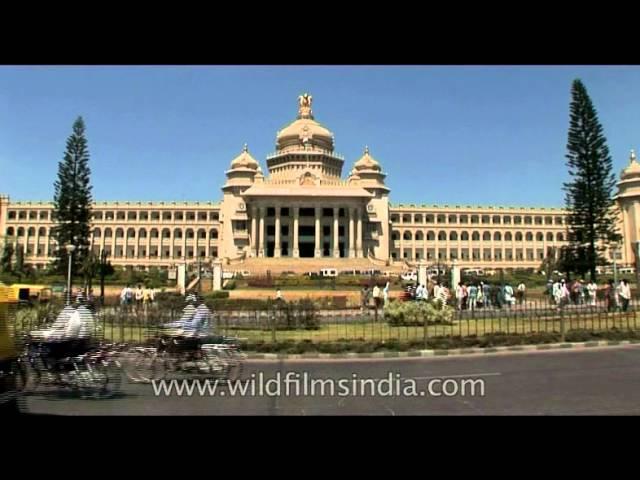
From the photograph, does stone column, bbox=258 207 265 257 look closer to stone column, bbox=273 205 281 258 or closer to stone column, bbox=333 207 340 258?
stone column, bbox=273 205 281 258

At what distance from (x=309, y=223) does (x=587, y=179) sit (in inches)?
969

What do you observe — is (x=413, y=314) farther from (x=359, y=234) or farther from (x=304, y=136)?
(x=304, y=136)

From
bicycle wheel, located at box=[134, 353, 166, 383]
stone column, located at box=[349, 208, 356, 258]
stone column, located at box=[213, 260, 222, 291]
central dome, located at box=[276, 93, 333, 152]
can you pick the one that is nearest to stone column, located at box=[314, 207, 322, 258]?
stone column, located at box=[349, 208, 356, 258]

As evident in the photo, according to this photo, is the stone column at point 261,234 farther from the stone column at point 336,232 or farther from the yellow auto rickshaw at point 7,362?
the yellow auto rickshaw at point 7,362

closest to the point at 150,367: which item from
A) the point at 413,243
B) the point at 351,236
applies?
the point at 351,236

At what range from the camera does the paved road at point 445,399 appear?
19.8 ft

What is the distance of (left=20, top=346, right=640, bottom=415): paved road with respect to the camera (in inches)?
238

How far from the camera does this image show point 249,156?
58719 millimetres

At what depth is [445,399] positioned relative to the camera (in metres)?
6.74

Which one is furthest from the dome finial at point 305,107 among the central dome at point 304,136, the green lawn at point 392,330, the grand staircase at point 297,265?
the green lawn at point 392,330

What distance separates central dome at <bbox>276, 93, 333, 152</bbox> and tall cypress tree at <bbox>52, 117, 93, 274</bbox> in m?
23.9
